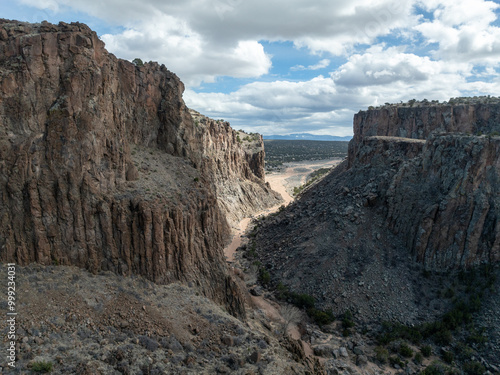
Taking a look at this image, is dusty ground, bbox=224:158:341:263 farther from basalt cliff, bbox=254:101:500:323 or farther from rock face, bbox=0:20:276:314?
rock face, bbox=0:20:276:314

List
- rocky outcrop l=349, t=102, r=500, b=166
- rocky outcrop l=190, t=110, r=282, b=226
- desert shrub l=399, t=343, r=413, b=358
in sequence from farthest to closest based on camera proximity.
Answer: rocky outcrop l=190, t=110, r=282, b=226 → rocky outcrop l=349, t=102, r=500, b=166 → desert shrub l=399, t=343, r=413, b=358

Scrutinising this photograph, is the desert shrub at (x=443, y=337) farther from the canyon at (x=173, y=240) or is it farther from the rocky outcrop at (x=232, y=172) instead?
the rocky outcrop at (x=232, y=172)

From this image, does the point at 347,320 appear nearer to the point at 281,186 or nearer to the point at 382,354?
the point at 382,354

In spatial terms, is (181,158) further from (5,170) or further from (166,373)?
(166,373)

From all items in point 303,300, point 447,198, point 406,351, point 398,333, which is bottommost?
point 406,351

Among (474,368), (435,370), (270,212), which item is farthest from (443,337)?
(270,212)

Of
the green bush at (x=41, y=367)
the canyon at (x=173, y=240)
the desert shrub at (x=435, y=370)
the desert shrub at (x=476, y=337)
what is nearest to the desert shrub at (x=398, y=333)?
the canyon at (x=173, y=240)

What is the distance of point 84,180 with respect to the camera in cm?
2434

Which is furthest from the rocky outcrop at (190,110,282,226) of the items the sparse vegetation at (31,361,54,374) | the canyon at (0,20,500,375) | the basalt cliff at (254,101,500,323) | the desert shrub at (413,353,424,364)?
the sparse vegetation at (31,361,54,374)

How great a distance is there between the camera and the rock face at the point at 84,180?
74.8 ft

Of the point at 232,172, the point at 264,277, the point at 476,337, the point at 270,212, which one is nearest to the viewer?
the point at 476,337

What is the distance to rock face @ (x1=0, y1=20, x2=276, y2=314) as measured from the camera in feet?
74.8

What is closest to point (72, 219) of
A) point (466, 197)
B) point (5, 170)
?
point (5, 170)

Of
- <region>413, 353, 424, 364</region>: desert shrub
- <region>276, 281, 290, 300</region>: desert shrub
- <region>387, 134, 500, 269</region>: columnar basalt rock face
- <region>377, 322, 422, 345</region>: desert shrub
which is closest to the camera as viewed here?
<region>413, 353, 424, 364</region>: desert shrub
